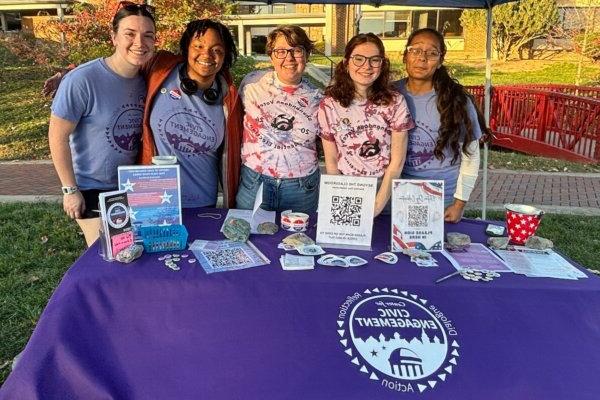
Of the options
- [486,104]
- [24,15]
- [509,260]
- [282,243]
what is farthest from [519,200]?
[24,15]

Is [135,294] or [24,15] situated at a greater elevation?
[24,15]

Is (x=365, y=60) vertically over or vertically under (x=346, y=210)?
over

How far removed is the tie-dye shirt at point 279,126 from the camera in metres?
2.62

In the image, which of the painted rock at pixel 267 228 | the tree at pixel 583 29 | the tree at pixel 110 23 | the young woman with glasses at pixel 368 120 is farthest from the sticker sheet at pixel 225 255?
the tree at pixel 583 29

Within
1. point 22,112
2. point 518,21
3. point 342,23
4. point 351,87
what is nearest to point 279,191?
point 351,87

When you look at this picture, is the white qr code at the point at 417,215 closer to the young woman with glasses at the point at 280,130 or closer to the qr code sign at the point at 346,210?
the qr code sign at the point at 346,210

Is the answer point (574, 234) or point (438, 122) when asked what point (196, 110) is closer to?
point (438, 122)

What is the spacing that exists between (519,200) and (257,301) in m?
5.37

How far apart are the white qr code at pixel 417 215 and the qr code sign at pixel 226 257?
718 millimetres

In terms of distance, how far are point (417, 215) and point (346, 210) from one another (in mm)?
308

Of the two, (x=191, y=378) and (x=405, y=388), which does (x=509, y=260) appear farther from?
(x=191, y=378)

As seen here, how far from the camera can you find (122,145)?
2535mm

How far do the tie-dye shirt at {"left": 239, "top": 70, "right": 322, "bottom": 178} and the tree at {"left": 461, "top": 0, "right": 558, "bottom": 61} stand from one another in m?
19.8

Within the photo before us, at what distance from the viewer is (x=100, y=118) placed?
96.4 inches
